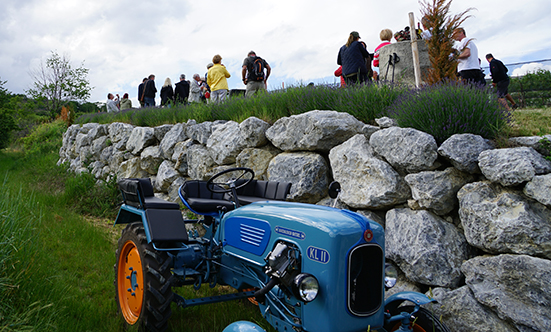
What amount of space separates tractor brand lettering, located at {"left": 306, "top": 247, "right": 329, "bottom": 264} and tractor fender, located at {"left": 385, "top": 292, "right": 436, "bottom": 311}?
662 millimetres

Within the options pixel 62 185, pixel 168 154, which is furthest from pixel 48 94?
pixel 168 154

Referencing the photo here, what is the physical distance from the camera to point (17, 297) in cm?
271

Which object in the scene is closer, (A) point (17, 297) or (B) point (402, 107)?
(A) point (17, 297)

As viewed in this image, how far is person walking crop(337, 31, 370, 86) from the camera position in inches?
241

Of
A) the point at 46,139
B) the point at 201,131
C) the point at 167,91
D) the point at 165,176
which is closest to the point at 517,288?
the point at 201,131

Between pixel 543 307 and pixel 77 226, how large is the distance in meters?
5.62

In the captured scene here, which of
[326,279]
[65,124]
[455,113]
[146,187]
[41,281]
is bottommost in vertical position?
[41,281]

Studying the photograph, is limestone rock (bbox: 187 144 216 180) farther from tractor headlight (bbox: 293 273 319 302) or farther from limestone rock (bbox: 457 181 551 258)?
tractor headlight (bbox: 293 273 319 302)

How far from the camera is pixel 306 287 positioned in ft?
6.18

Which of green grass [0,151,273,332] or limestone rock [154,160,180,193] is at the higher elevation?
limestone rock [154,160,180,193]

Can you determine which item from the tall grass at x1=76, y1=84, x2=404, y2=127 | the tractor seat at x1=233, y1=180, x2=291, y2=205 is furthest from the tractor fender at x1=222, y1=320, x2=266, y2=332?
the tall grass at x1=76, y1=84, x2=404, y2=127

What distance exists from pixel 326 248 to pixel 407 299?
0.71 m

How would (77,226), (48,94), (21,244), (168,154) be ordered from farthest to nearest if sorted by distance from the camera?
1. (48,94)
2. (168,154)
3. (77,226)
4. (21,244)

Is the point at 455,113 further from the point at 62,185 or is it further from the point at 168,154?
the point at 62,185
